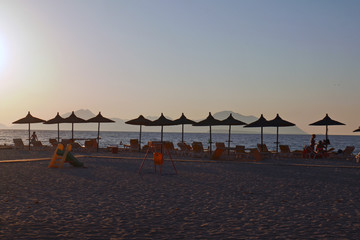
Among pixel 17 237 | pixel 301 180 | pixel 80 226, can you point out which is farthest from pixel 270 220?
pixel 301 180

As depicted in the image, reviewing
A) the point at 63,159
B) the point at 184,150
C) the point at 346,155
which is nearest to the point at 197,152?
the point at 184,150

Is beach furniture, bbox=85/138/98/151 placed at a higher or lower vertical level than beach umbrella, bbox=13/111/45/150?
lower

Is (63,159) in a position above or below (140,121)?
below

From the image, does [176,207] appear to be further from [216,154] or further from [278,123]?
[278,123]

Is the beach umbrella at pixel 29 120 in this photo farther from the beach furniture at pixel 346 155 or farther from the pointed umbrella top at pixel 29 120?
the beach furniture at pixel 346 155

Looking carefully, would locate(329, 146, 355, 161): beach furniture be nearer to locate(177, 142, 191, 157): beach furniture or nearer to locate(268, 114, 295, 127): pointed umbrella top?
locate(268, 114, 295, 127): pointed umbrella top

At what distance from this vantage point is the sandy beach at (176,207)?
5.11 m

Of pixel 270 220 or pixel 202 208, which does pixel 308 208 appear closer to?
pixel 270 220

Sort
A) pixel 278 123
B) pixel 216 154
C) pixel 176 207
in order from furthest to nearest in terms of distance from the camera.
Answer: pixel 278 123
pixel 216 154
pixel 176 207

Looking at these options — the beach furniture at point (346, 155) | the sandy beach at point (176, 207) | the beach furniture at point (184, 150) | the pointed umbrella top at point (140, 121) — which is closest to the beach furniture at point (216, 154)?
the beach furniture at point (184, 150)

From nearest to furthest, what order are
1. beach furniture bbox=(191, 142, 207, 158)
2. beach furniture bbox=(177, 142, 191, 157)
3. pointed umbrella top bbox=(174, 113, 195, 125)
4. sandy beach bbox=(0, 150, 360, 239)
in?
sandy beach bbox=(0, 150, 360, 239) → beach furniture bbox=(191, 142, 207, 158) → beach furniture bbox=(177, 142, 191, 157) → pointed umbrella top bbox=(174, 113, 195, 125)

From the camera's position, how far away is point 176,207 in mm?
6801

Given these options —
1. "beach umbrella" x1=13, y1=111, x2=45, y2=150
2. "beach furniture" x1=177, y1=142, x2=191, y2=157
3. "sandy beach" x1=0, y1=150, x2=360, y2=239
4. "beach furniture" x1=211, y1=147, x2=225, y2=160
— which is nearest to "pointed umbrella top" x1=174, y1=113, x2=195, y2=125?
"beach furniture" x1=177, y1=142, x2=191, y2=157

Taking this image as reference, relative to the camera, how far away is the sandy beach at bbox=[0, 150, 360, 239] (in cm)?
511
